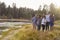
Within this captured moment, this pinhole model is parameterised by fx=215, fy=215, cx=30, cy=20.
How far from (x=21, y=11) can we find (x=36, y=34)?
966 mm

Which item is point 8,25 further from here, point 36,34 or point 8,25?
point 36,34

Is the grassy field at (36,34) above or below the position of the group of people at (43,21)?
below

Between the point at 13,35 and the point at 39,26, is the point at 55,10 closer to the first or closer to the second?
the point at 39,26

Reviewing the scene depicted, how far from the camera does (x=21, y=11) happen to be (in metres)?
6.52

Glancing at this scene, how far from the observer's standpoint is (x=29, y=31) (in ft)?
19.9

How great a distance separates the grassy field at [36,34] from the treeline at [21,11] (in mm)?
352

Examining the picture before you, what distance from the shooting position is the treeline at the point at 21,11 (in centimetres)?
630

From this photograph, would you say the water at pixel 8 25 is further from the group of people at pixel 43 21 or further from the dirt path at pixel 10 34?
the group of people at pixel 43 21

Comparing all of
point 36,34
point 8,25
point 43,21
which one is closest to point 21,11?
point 8,25

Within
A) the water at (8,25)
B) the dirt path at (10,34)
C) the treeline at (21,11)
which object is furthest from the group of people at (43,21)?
the dirt path at (10,34)

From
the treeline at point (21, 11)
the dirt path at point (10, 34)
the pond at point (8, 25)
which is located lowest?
the dirt path at point (10, 34)

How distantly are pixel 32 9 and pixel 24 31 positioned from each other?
758 millimetres

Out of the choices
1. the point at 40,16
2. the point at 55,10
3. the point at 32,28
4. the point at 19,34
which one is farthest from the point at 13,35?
the point at 55,10

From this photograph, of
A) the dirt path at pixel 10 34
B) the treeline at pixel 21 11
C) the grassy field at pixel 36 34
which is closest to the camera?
the grassy field at pixel 36 34
